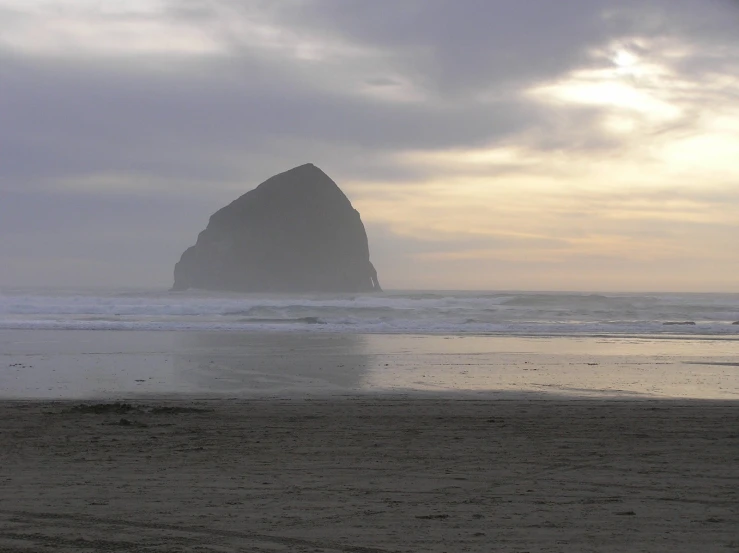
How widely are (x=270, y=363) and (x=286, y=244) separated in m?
86.4

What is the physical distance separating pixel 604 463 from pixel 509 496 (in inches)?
62.8

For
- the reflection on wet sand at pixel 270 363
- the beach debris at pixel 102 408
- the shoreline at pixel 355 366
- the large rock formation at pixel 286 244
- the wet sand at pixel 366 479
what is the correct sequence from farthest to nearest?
the large rock formation at pixel 286 244
the reflection on wet sand at pixel 270 363
the shoreline at pixel 355 366
the beach debris at pixel 102 408
the wet sand at pixel 366 479

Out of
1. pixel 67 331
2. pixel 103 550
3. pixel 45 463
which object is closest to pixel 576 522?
pixel 103 550

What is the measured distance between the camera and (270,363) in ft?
50.4

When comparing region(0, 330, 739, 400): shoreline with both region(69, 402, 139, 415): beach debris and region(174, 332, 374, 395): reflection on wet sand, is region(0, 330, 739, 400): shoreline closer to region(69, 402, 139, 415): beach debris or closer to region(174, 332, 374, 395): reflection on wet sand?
region(174, 332, 374, 395): reflection on wet sand

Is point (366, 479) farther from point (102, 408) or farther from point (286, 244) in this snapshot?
point (286, 244)

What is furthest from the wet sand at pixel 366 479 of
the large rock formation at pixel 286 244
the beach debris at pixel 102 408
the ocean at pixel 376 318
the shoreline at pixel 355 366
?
the large rock formation at pixel 286 244

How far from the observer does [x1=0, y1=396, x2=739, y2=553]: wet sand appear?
446cm

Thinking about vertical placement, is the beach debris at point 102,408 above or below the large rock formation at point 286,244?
below

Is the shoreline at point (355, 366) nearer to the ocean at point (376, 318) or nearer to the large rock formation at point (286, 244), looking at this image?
the ocean at point (376, 318)

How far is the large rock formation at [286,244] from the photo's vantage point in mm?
97062

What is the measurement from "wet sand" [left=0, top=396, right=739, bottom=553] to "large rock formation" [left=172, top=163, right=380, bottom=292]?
3420 inches

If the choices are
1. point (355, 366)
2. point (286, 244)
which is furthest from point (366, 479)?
point (286, 244)

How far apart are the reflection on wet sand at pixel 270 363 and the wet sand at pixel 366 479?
2.44 meters
